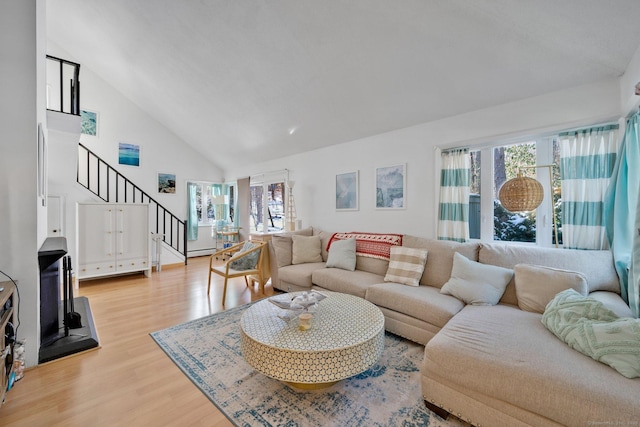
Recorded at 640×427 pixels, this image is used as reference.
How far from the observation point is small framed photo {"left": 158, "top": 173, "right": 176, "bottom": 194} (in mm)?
6184

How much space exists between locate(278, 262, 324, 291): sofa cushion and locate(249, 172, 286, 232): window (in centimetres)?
213

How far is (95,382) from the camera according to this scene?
182 cm

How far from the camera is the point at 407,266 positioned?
108 inches

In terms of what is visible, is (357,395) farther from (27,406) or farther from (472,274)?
(27,406)

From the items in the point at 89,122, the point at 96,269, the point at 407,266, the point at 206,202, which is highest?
the point at 89,122

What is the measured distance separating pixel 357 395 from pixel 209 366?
3.71ft

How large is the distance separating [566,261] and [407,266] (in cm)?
128

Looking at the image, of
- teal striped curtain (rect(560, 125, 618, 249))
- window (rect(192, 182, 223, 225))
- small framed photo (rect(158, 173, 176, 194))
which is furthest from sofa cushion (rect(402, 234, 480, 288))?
small framed photo (rect(158, 173, 176, 194))

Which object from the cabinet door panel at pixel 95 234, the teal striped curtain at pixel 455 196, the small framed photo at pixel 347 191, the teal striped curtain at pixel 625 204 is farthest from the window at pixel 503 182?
the cabinet door panel at pixel 95 234

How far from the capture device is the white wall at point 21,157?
6.09ft

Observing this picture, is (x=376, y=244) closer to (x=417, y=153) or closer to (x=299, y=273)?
(x=299, y=273)

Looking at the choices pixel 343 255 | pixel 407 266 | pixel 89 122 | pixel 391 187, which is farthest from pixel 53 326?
pixel 89 122

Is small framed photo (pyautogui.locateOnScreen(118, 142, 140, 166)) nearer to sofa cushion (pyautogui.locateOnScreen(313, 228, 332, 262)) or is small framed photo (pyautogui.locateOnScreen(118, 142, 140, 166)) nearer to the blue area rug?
sofa cushion (pyautogui.locateOnScreen(313, 228, 332, 262))

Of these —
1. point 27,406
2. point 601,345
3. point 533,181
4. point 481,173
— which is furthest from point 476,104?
point 27,406
